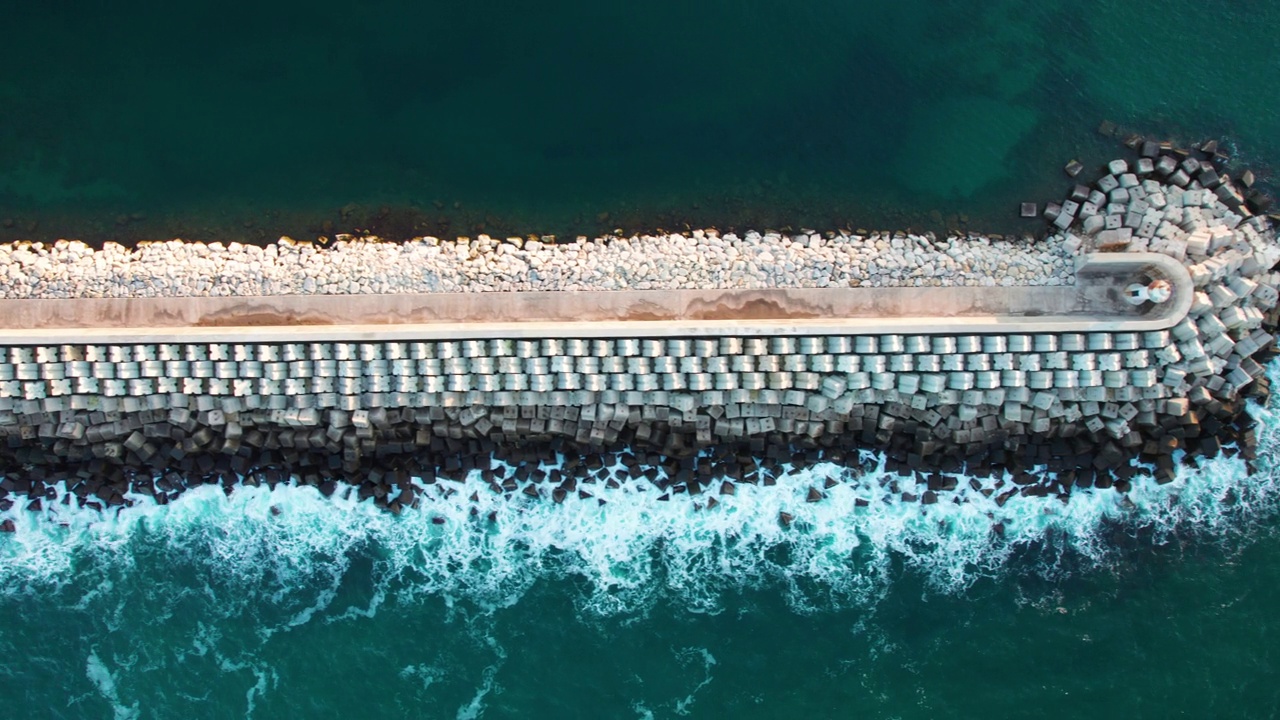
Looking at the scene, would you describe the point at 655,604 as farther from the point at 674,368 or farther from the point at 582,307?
the point at 582,307

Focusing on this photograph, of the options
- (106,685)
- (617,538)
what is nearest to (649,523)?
(617,538)

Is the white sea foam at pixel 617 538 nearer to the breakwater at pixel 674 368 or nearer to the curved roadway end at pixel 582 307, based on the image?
the breakwater at pixel 674 368

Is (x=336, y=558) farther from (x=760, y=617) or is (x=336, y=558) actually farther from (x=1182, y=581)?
(x=1182, y=581)

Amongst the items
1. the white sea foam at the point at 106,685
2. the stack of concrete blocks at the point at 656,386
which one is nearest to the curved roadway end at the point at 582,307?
the stack of concrete blocks at the point at 656,386

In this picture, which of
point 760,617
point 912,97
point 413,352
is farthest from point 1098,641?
point 413,352

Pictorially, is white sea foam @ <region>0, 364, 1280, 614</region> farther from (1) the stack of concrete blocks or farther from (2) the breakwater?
(1) the stack of concrete blocks
